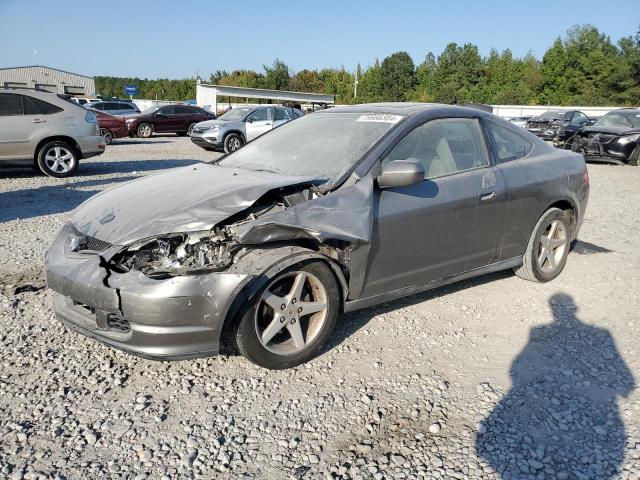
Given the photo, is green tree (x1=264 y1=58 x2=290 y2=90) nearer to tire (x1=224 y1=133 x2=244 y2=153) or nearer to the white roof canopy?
the white roof canopy

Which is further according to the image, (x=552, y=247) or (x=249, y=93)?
(x=249, y=93)

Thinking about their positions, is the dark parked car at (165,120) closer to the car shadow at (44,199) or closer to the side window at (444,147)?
the car shadow at (44,199)

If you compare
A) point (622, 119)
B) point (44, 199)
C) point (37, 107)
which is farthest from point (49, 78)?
point (622, 119)

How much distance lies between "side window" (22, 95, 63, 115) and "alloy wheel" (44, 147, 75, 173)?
0.72 meters

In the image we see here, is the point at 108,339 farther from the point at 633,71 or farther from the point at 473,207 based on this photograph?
the point at 633,71

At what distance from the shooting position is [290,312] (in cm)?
307

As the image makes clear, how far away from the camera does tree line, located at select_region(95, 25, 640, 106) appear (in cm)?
5603

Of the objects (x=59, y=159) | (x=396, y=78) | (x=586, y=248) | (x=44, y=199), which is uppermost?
(x=396, y=78)

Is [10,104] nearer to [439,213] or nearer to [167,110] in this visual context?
[439,213]

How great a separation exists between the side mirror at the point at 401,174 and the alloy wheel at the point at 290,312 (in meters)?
0.80

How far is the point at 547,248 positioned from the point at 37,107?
31.1 feet

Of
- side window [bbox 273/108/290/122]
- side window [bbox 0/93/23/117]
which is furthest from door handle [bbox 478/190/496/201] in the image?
side window [bbox 273/108/290/122]

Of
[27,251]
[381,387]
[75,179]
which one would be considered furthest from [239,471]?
[75,179]

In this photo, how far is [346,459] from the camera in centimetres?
237
